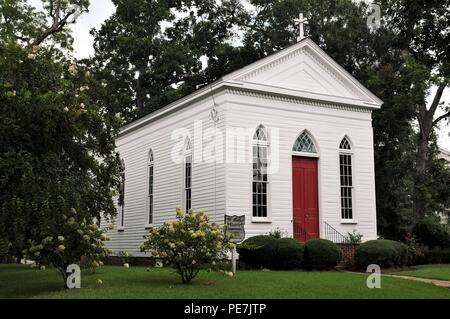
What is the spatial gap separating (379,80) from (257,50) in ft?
39.8

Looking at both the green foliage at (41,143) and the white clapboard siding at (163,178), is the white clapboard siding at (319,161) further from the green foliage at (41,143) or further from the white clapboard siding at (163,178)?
the green foliage at (41,143)

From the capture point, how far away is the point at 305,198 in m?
20.3

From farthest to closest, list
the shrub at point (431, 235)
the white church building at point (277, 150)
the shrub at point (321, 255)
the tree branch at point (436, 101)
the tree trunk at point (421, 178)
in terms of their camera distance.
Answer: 1. the tree branch at point (436, 101)
2. the tree trunk at point (421, 178)
3. the shrub at point (431, 235)
4. the white church building at point (277, 150)
5. the shrub at point (321, 255)

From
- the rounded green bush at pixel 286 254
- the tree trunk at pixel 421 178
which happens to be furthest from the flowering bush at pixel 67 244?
the tree trunk at pixel 421 178

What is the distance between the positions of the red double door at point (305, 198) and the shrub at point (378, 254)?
2424mm

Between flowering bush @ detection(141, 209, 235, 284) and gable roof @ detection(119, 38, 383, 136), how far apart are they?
25.5 ft

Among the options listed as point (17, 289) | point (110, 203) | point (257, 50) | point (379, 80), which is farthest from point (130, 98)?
point (17, 289)

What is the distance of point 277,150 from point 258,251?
13.6 feet

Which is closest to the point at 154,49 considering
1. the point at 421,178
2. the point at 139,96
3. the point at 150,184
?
the point at 139,96

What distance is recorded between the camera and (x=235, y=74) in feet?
62.5

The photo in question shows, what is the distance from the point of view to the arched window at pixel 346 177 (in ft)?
69.2

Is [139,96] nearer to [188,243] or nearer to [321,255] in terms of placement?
[321,255]

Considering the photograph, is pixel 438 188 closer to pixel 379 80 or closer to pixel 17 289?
pixel 379 80

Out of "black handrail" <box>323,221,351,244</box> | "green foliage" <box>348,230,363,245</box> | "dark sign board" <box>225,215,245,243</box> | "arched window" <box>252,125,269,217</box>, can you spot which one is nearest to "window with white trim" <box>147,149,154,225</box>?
"arched window" <box>252,125,269,217</box>
